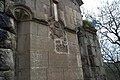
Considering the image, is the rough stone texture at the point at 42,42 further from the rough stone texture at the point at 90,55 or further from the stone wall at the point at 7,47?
the rough stone texture at the point at 90,55

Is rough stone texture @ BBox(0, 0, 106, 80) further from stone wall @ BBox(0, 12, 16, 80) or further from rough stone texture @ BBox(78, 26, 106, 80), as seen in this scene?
rough stone texture @ BBox(78, 26, 106, 80)

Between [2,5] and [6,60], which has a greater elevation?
[2,5]

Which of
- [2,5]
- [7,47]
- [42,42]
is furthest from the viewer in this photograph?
[42,42]

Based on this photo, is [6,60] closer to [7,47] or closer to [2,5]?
[7,47]

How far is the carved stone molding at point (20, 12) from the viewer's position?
2.73m

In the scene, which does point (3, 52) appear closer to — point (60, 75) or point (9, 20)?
point (9, 20)

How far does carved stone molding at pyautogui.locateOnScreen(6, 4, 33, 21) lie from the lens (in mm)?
2727

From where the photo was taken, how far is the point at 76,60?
146 inches

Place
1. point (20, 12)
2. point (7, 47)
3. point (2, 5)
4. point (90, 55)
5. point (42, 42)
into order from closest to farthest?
point (7, 47) → point (2, 5) → point (20, 12) → point (42, 42) → point (90, 55)

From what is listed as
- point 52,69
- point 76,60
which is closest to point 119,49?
point 76,60

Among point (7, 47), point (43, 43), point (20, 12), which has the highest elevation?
point (20, 12)

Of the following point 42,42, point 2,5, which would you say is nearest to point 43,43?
point 42,42

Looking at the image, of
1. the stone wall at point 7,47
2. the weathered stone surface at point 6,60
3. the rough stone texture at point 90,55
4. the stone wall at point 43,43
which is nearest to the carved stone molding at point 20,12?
the stone wall at point 43,43

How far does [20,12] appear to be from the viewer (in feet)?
9.52
